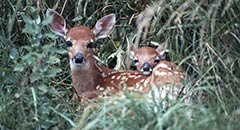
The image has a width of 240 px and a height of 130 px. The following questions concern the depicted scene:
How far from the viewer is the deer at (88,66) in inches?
270

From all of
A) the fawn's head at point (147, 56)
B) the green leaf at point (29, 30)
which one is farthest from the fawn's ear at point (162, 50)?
the green leaf at point (29, 30)

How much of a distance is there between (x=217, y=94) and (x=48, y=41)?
8.77ft

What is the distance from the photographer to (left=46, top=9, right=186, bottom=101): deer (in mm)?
6848

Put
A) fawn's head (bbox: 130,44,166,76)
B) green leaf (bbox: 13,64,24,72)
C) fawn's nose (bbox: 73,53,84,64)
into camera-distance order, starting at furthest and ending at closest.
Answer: fawn's head (bbox: 130,44,166,76) < fawn's nose (bbox: 73,53,84,64) < green leaf (bbox: 13,64,24,72)

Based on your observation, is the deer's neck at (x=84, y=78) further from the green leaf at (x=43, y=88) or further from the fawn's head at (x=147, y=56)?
the green leaf at (x=43, y=88)

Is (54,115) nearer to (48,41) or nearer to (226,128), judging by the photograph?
(226,128)

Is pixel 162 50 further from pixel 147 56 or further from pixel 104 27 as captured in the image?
pixel 104 27

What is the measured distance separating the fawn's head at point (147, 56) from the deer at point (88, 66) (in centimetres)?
15

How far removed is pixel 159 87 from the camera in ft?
18.1

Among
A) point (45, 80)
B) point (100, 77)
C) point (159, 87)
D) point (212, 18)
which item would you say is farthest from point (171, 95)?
point (100, 77)

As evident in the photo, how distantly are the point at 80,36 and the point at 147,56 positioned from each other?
62 centimetres

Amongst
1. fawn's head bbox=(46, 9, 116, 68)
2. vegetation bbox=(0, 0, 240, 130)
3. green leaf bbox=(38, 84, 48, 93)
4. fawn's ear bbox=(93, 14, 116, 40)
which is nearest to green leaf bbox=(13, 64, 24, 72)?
vegetation bbox=(0, 0, 240, 130)

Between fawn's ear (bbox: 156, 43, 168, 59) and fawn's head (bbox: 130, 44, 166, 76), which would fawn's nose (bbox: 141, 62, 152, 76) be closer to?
fawn's head (bbox: 130, 44, 166, 76)

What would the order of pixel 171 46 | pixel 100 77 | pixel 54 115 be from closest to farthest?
pixel 54 115
pixel 171 46
pixel 100 77
